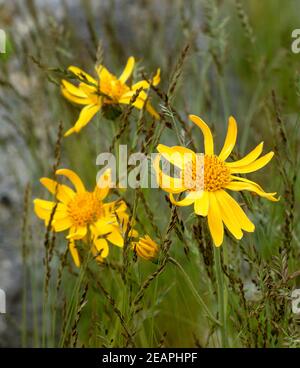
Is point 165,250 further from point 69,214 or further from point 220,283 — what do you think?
point 69,214

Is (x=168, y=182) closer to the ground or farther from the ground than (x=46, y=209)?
closer to the ground

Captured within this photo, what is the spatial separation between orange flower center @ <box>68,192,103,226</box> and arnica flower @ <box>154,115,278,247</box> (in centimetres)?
27

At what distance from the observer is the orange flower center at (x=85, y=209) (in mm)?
1299

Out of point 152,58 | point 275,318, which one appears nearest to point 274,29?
point 152,58

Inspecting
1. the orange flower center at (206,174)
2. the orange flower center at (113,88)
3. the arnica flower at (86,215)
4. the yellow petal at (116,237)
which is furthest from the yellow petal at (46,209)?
the orange flower center at (206,174)

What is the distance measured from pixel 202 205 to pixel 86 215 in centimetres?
35

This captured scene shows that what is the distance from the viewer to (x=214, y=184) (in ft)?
3.50

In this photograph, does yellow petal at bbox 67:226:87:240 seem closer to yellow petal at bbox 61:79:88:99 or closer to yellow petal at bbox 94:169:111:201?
yellow petal at bbox 94:169:111:201

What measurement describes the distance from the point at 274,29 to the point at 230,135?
183 centimetres

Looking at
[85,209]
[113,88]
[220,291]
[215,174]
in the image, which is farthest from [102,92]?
[220,291]

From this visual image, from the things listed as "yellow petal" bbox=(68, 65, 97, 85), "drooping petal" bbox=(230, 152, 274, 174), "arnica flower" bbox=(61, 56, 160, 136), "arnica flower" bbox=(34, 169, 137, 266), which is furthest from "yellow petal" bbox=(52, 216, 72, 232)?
"drooping petal" bbox=(230, 152, 274, 174)

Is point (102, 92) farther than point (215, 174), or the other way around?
point (102, 92)

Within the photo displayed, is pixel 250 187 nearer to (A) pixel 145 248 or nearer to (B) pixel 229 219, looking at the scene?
(B) pixel 229 219

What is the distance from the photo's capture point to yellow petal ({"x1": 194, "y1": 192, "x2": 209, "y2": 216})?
3.20ft
